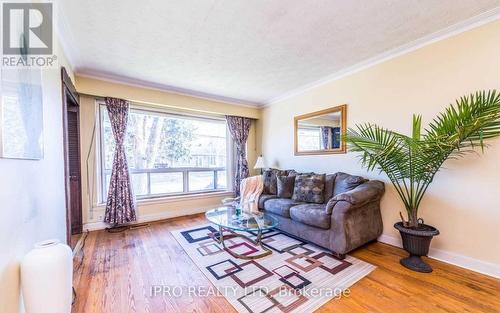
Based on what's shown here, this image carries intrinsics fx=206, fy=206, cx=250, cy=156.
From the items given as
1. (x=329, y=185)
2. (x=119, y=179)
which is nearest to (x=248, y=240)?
(x=329, y=185)

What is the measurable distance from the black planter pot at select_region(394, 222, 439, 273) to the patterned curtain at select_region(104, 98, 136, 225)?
12.6ft

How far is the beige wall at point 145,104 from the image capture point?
3.29 meters

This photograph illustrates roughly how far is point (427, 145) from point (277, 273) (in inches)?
74.9

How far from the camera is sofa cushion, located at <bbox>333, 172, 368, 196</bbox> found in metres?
2.77

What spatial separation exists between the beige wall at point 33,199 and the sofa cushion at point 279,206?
249cm

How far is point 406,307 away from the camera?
62.2 inches

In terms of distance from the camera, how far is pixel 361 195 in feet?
7.78

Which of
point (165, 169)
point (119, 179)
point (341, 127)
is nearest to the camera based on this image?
point (341, 127)

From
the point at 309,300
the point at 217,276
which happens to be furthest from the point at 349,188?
the point at 217,276

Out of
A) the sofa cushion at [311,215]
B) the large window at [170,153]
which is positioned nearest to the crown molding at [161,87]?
the large window at [170,153]

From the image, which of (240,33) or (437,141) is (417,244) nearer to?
(437,141)

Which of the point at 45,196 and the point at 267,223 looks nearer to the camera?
the point at 45,196

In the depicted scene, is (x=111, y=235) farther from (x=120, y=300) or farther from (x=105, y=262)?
(x=120, y=300)

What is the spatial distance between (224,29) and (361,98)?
2.14 metres
